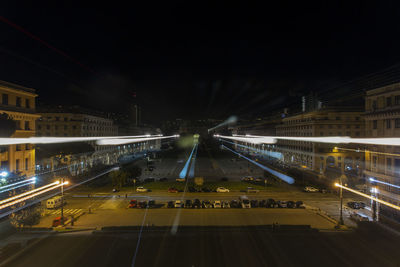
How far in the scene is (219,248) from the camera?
5.73m

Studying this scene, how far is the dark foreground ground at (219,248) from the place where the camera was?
5133mm

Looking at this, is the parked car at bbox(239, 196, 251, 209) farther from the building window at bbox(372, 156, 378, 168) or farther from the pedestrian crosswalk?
the pedestrian crosswalk

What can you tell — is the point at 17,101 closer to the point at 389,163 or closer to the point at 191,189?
the point at 191,189

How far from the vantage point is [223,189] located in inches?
575

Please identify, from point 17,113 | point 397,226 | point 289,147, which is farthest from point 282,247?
point 289,147

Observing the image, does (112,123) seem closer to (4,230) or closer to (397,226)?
(4,230)

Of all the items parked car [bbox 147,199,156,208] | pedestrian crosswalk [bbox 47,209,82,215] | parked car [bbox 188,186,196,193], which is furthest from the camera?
parked car [bbox 188,186,196,193]

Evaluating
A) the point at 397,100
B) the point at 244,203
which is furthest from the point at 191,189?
the point at 397,100

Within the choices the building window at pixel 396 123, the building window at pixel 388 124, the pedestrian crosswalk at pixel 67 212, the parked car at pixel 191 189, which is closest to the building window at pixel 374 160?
the building window at pixel 388 124

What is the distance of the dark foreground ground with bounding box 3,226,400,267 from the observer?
5.13 m

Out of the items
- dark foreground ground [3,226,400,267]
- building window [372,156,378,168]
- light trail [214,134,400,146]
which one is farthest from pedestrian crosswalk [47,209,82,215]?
building window [372,156,378,168]

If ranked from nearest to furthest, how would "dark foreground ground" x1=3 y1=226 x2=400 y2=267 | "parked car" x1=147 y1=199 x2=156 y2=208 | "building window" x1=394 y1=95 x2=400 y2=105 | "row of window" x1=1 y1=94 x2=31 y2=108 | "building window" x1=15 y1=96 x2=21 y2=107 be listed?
"dark foreground ground" x1=3 y1=226 x2=400 y2=267, "building window" x1=394 y1=95 x2=400 y2=105, "parked car" x1=147 y1=199 x2=156 y2=208, "row of window" x1=1 y1=94 x2=31 y2=108, "building window" x1=15 y1=96 x2=21 y2=107

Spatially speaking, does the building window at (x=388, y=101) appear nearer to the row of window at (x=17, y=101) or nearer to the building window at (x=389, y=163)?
the building window at (x=389, y=163)

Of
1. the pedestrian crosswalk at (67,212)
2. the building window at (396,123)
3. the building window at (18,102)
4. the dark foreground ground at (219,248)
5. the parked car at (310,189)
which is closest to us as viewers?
the dark foreground ground at (219,248)
